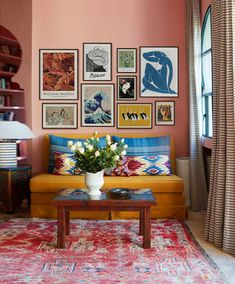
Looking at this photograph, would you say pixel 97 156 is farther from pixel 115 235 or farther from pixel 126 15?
pixel 126 15

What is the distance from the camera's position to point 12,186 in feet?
16.8

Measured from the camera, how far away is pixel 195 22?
5.49 meters

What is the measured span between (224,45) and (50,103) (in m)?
2.83

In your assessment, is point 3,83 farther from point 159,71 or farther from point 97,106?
point 159,71

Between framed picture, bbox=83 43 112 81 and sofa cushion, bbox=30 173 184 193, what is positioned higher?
framed picture, bbox=83 43 112 81

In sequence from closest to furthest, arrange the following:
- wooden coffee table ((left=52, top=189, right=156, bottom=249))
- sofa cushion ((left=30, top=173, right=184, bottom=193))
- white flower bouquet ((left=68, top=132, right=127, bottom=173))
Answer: wooden coffee table ((left=52, top=189, right=156, bottom=249)) → white flower bouquet ((left=68, top=132, right=127, bottom=173)) → sofa cushion ((left=30, top=173, right=184, bottom=193))

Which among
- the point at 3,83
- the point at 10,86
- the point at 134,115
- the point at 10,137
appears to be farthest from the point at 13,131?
the point at 134,115

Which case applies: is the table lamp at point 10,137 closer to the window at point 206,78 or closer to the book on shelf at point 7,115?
the book on shelf at point 7,115

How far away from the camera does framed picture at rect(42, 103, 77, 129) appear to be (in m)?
5.79

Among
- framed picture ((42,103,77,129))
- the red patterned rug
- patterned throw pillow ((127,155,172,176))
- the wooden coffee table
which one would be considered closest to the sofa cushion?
patterned throw pillow ((127,155,172,176))

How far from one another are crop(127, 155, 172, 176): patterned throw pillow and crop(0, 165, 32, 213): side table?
139 cm

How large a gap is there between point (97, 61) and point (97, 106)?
64 centimetres

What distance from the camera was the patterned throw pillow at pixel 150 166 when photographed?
17.2 ft

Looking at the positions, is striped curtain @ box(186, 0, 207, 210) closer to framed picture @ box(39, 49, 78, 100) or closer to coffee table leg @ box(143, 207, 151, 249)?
framed picture @ box(39, 49, 78, 100)
